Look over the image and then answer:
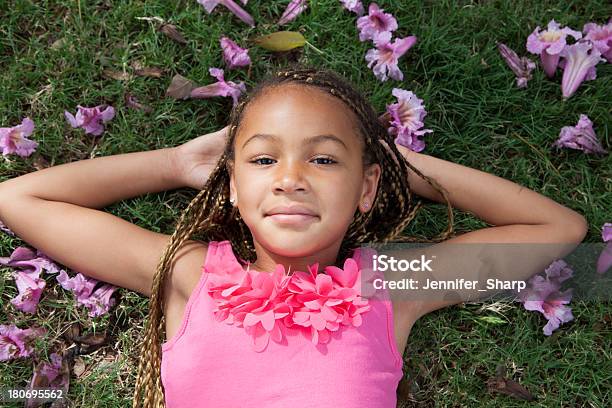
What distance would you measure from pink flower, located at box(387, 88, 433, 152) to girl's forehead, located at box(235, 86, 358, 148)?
0.48m

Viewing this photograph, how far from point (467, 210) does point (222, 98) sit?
1.08 metres

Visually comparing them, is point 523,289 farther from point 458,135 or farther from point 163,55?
point 163,55

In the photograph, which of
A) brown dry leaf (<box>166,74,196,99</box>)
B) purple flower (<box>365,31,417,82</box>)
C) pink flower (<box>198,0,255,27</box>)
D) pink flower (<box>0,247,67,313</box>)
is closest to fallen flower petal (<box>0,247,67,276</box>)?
pink flower (<box>0,247,67,313</box>)

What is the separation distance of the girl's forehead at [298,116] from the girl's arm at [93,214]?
535 mm

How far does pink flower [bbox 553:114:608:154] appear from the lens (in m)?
3.15

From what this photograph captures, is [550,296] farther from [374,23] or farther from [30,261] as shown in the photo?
[30,261]

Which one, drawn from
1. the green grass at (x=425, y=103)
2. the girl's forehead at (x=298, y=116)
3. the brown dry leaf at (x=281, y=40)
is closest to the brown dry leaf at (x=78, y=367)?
the green grass at (x=425, y=103)

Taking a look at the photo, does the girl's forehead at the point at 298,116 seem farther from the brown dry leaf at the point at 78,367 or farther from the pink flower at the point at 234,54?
Result: the brown dry leaf at the point at 78,367

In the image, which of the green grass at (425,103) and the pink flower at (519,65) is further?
the pink flower at (519,65)

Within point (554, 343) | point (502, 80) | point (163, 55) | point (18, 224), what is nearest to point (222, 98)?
point (163, 55)

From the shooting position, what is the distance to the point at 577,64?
10.4ft

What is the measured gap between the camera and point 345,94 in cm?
267

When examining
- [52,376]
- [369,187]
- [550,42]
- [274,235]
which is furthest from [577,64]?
[52,376]

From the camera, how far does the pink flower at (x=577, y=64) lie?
124 inches
